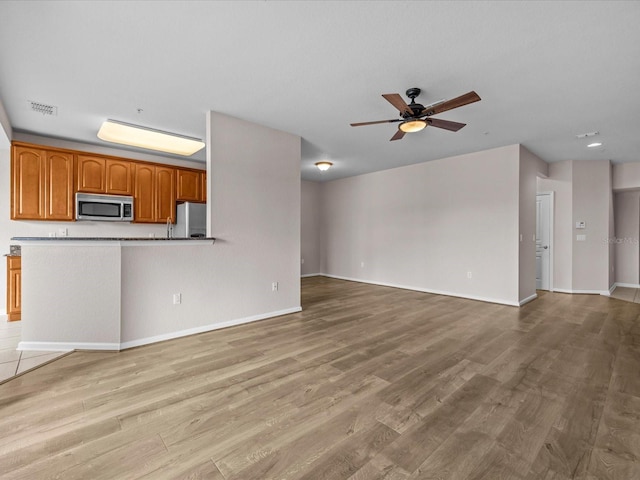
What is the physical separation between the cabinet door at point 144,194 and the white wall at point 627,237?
390 inches

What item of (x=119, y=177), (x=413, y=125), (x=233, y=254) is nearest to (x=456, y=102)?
(x=413, y=125)

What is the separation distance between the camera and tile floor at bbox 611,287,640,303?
5570 mm

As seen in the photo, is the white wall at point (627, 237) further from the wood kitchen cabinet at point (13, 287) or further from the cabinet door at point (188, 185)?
the wood kitchen cabinet at point (13, 287)

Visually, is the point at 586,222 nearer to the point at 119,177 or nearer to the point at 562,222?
the point at 562,222

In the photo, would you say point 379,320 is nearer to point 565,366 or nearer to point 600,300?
point 565,366

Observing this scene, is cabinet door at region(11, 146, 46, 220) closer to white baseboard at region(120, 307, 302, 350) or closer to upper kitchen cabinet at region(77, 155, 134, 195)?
upper kitchen cabinet at region(77, 155, 134, 195)

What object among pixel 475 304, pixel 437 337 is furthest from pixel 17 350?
pixel 475 304

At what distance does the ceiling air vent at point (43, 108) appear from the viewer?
11.4 ft

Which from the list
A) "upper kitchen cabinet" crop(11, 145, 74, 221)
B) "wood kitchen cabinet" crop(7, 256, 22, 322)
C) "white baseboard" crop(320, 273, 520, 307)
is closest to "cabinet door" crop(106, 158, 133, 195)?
"upper kitchen cabinet" crop(11, 145, 74, 221)

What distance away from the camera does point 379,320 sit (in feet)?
13.5

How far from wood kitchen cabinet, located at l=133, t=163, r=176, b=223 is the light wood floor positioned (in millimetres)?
2807

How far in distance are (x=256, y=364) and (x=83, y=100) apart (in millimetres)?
3479

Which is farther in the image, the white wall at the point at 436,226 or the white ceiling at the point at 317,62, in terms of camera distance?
the white wall at the point at 436,226

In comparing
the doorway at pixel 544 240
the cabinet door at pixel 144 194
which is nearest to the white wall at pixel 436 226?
the doorway at pixel 544 240
